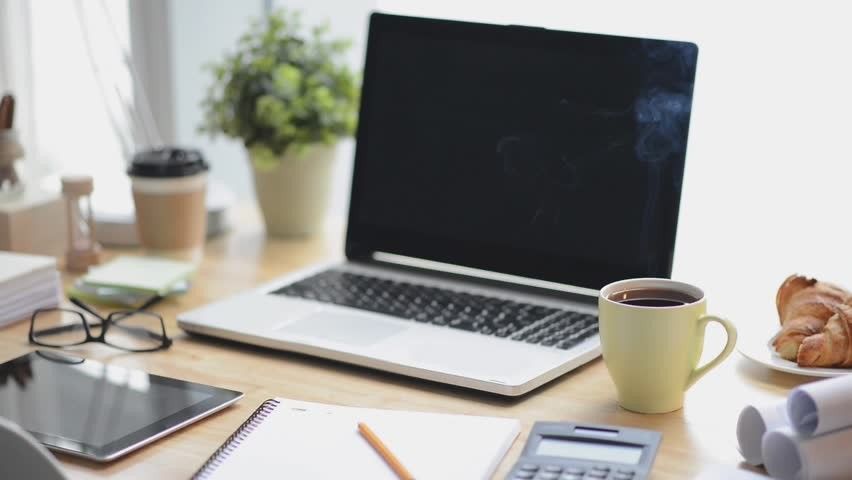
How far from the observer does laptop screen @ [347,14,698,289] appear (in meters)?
1.12

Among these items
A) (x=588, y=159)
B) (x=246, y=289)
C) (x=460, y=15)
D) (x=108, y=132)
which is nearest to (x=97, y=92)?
(x=108, y=132)

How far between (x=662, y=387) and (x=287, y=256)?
0.70m

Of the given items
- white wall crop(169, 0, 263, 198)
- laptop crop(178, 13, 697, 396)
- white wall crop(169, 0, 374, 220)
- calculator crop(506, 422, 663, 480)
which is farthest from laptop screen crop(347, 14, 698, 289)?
white wall crop(169, 0, 263, 198)

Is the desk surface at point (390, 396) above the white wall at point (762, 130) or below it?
below

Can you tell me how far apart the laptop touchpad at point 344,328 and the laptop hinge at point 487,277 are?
16 cm

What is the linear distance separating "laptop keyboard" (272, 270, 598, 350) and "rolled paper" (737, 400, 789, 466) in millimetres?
254

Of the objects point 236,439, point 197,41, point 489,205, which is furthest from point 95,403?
point 197,41

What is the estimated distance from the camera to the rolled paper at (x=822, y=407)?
0.76m

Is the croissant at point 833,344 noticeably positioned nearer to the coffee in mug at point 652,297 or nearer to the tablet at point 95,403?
the coffee in mug at point 652,297

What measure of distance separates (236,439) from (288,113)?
27.7 inches

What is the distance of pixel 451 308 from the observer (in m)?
1.18

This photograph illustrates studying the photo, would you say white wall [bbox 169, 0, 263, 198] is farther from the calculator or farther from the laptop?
the calculator

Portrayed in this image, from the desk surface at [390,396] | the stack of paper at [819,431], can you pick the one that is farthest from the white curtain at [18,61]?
the stack of paper at [819,431]

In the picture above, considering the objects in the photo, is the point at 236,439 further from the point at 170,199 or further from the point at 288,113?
the point at 288,113
